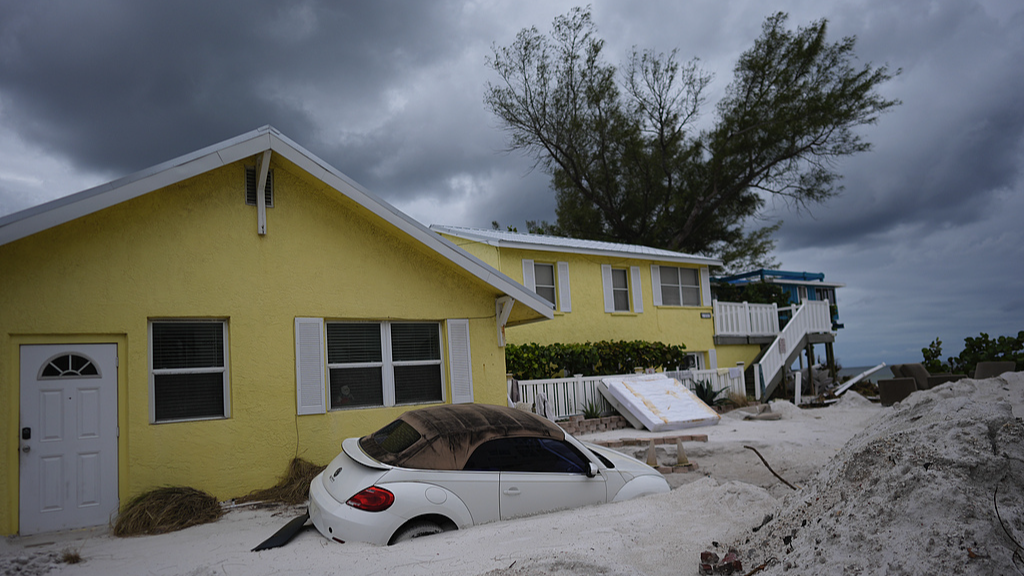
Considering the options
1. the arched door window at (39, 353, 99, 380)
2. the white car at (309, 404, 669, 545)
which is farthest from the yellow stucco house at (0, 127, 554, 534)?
the white car at (309, 404, 669, 545)

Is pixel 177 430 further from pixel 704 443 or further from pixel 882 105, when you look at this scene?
pixel 882 105

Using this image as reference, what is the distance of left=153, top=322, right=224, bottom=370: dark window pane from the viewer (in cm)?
844

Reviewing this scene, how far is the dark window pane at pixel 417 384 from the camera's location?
10172 millimetres

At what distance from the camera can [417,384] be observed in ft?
33.9

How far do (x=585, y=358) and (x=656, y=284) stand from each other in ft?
21.3

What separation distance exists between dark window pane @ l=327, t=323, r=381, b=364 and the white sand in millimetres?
2473

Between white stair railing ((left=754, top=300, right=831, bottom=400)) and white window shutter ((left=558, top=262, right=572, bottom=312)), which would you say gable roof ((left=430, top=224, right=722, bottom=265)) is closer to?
white window shutter ((left=558, top=262, right=572, bottom=312))

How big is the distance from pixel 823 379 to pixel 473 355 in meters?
19.0

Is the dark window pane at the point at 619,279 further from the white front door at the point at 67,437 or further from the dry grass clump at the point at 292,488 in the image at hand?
the white front door at the point at 67,437

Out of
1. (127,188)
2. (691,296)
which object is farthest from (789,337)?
(127,188)

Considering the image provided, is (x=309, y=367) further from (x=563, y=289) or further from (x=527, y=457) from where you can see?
(x=563, y=289)

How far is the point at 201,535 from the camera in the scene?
22.9 ft

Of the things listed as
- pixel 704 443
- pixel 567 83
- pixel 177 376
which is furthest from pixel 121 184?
pixel 567 83

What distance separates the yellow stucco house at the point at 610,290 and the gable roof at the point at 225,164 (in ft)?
25.0
